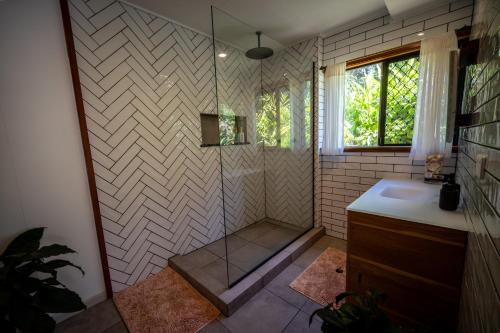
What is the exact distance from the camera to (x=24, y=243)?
50.4 inches

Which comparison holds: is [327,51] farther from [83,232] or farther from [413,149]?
[83,232]

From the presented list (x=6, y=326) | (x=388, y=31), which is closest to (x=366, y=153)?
(x=388, y=31)

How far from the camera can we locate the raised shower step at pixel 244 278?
1616 millimetres

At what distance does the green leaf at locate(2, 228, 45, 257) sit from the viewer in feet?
4.03

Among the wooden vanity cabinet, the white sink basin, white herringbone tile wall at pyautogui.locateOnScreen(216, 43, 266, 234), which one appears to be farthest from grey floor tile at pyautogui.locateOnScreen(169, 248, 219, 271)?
the white sink basin

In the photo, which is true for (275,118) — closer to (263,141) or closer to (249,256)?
(263,141)

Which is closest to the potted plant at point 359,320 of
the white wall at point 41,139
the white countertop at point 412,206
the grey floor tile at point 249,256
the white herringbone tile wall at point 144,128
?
the white countertop at point 412,206

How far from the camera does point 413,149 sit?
6.33 ft

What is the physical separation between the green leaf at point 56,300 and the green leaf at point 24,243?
255mm

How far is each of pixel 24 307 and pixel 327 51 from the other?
3406 mm

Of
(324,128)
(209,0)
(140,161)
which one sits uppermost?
(209,0)

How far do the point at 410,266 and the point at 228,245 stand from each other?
71.7 inches

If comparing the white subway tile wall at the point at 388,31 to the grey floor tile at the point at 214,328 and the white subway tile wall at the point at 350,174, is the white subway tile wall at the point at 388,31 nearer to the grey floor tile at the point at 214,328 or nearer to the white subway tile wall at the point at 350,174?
the white subway tile wall at the point at 350,174

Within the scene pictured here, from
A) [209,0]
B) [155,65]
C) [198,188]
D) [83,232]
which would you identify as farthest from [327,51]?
[83,232]
